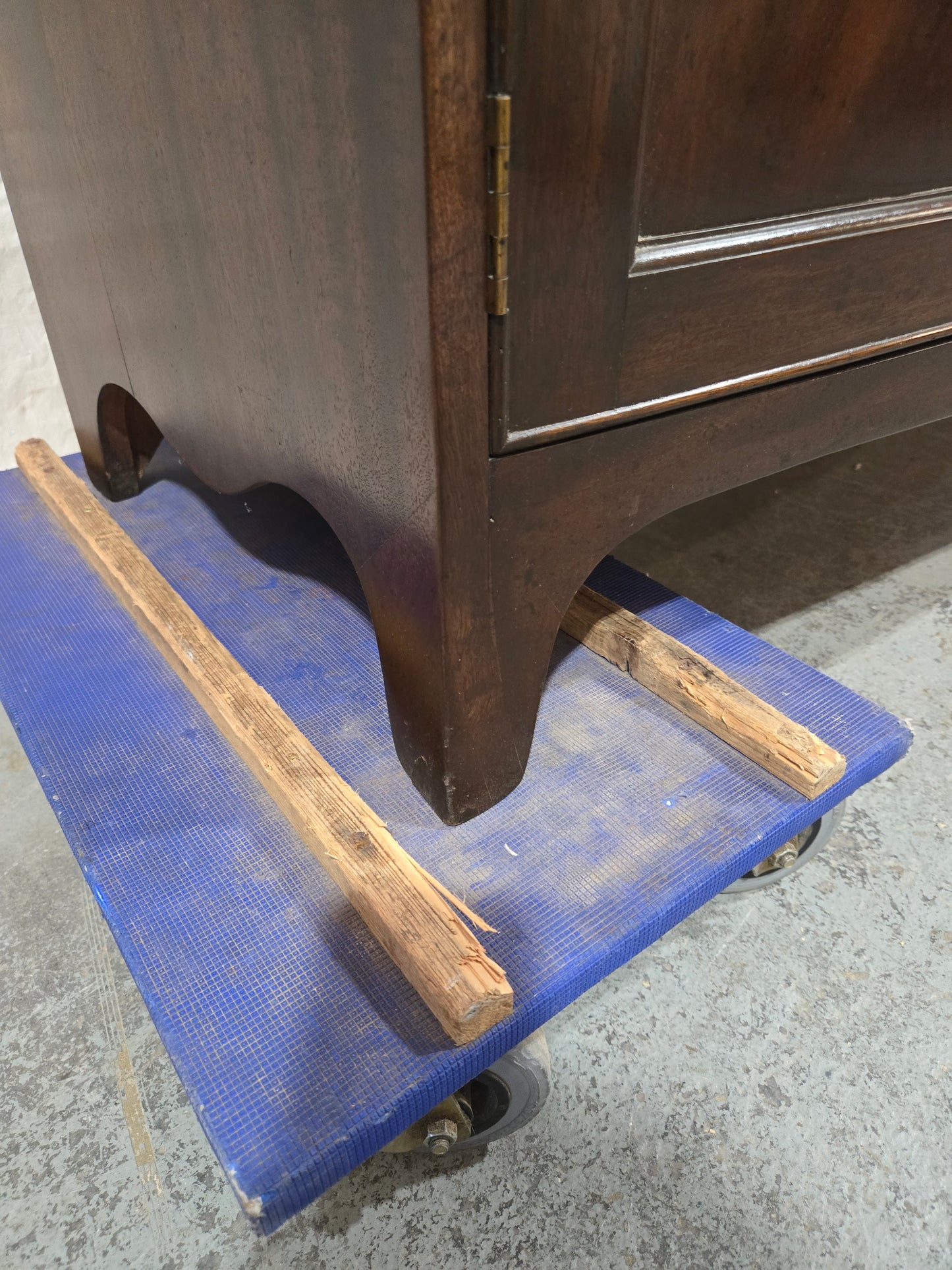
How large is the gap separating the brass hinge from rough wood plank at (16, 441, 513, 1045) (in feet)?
1.41

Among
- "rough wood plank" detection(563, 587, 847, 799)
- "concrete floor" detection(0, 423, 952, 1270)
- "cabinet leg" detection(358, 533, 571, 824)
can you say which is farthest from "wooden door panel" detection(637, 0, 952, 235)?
"concrete floor" detection(0, 423, 952, 1270)

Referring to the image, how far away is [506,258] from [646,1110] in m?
0.81

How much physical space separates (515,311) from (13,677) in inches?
28.9

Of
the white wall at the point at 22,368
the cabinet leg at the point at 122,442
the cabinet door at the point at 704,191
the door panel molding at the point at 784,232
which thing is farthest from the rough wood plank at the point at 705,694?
the white wall at the point at 22,368

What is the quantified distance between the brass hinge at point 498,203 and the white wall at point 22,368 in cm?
145

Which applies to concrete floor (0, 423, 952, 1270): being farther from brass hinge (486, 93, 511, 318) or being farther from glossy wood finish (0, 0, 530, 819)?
brass hinge (486, 93, 511, 318)

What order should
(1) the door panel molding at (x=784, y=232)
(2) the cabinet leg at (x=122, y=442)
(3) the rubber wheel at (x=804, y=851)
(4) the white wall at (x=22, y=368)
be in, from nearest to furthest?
(1) the door panel molding at (x=784, y=232) → (3) the rubber wheel at (x=804, y=851) → (2) the cabinet leg at (x=122, y=442) → (4) the white wall at (x=22, y=368)

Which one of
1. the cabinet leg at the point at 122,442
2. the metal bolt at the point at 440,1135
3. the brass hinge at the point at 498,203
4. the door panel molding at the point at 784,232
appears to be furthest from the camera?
the cabinet leg at the point at 122,442

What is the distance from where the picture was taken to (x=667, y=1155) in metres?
0.81

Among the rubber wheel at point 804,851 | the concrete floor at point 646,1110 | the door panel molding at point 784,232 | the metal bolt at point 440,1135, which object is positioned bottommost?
the concrete floor at point 646,1110

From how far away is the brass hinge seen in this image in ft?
1.49

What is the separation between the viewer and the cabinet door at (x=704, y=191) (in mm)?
490

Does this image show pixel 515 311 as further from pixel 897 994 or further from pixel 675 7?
pixel 897 994

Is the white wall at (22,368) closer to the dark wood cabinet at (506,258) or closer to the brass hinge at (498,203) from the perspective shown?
the dark wood cabinet at (506,258)
